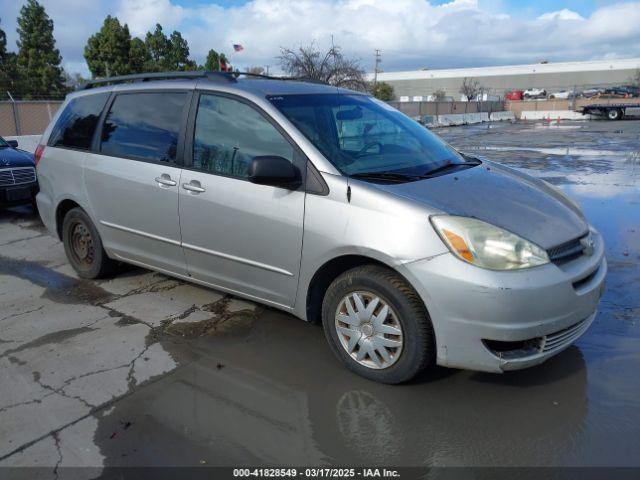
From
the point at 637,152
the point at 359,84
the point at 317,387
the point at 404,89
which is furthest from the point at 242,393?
the point at 404,89

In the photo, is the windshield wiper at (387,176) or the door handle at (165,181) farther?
the door handle at (165,181)

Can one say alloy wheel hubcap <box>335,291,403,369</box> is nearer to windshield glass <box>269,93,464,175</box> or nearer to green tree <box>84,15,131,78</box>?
windshield glass <box>269,93,464,175</box>

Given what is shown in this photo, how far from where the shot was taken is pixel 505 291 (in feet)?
9.36

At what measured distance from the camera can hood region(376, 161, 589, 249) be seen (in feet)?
10.2

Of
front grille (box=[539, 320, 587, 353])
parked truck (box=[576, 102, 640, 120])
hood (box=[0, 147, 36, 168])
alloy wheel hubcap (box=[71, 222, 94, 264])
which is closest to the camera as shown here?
front grille (box=[539, 320, 587, 353])

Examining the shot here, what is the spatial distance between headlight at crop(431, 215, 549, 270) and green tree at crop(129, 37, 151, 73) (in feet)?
125

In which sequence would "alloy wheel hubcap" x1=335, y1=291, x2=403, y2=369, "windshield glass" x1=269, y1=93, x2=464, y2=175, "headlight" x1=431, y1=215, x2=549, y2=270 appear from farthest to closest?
1. "windshield glass" x1=269, y1=93, x2=464, y2=175
2. "alloy wheel hubcap" x1=335, y1=291, x2=403, y2=369
3. "headlight" x1=431, y1=215, x2=549, y2=270

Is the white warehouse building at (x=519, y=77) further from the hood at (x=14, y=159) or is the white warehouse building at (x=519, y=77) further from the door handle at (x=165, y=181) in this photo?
the door handle at (x=165, y=181)

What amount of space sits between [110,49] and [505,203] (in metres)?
37.6

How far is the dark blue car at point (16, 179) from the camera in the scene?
8336 mm

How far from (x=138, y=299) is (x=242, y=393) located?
6.54 ft

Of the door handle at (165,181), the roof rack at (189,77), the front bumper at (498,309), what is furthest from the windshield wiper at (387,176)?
the door handle at (165,181)

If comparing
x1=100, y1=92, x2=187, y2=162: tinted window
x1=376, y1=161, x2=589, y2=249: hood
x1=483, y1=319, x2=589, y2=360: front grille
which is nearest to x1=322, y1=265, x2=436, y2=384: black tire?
x1=483, y1=319, x2=589, y2=360: front grille

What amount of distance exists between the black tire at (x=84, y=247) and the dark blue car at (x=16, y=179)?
→ 3.67m
